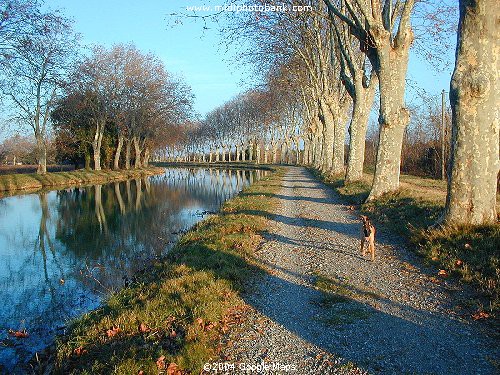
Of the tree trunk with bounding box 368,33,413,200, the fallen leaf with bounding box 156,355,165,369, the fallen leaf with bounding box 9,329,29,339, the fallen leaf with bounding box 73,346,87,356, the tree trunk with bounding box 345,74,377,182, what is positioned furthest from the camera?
the tree trunk with bounding box 345,74,377,182

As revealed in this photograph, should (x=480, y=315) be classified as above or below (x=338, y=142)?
below

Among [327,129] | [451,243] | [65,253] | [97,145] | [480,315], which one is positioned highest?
[327,129]

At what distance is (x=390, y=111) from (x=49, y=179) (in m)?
28.3

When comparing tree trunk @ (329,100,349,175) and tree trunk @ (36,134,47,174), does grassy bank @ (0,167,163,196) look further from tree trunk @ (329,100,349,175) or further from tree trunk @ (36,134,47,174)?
tree trunk @ (329,100,349,175)

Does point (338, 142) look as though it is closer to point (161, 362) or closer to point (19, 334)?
point (19, 334)

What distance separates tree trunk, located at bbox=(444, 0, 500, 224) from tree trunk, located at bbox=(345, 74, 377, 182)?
35.0 ft

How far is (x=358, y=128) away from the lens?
19.5m

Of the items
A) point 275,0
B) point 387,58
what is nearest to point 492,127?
point 387,58

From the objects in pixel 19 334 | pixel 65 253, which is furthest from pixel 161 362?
pixel 65 253

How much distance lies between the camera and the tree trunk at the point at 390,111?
12828mm

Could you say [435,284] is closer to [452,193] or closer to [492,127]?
[452,193]

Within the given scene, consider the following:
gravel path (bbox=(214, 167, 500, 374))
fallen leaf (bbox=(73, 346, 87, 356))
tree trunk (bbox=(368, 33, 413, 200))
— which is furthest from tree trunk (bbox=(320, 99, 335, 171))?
fallen leaf (bbox=(73, 346, 87, 356))

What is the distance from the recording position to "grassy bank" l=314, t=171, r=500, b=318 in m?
6.01

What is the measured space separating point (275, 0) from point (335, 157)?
12531mm
